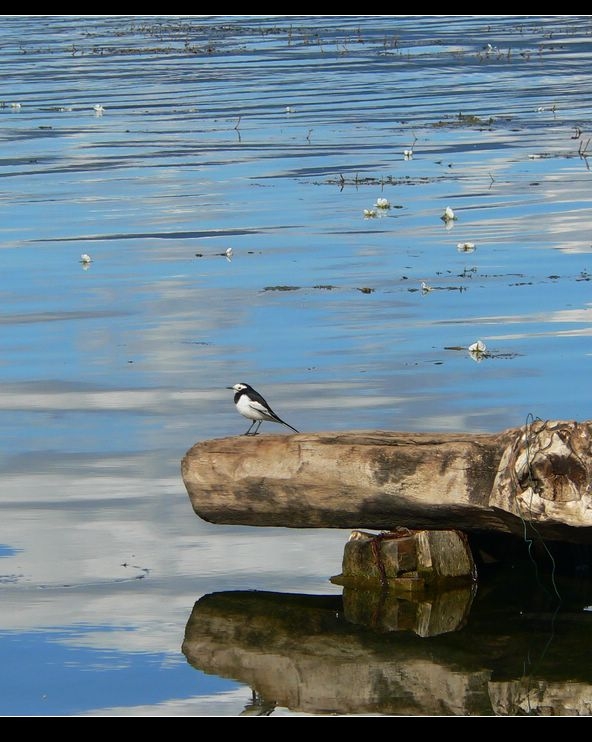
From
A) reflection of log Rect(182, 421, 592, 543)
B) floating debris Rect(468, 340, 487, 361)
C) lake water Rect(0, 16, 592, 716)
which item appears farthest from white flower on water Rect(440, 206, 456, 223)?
reflection of log Rect(182, 421, 592, 543)

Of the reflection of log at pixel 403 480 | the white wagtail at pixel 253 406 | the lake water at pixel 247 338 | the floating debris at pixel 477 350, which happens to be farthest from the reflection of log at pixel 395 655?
the floating debris at pixel 477 350

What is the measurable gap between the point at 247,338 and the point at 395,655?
7.19m

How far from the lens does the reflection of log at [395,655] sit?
321 inches

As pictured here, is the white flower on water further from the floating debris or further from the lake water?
the floating debris

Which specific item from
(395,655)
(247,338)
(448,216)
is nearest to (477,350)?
(247,338)

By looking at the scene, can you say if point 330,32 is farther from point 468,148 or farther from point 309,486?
point 309,486

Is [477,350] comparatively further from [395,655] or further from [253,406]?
[395,655]

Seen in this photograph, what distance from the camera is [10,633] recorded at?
29.6 feet

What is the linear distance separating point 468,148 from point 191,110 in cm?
943

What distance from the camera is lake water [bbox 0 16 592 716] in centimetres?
881

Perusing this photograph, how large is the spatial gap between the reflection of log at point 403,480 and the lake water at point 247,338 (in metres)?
0.41

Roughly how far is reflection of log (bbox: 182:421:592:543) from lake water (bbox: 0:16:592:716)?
0.41 meters

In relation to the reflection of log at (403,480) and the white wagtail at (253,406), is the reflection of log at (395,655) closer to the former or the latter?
the reflection of log at (403,480)

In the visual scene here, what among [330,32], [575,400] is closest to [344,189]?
[575,400]
